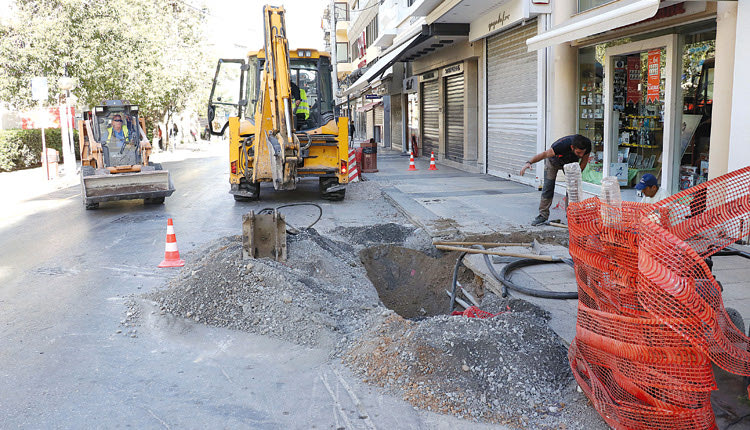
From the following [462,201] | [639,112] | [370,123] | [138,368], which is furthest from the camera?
[370,123]

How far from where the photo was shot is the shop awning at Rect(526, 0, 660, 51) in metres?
7.78

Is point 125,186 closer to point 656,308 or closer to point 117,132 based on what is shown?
point 117,132

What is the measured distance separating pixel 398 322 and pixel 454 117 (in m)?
17.9

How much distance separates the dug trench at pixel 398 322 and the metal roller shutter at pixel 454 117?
13012 mm

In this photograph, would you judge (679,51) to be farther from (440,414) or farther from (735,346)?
(440,414)

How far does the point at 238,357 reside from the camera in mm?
4914

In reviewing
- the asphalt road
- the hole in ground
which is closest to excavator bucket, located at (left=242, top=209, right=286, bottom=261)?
the asphalt road

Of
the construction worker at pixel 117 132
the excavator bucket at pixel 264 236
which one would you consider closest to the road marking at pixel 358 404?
the excavator bucket at pixel 264 236

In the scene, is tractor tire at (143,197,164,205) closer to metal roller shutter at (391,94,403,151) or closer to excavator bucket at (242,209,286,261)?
excavator bucket at (242,209,286,261)

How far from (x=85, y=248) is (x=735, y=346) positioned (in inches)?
329

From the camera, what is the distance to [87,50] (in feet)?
78.6

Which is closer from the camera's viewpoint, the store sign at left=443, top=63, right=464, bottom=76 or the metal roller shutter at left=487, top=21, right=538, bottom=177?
the metal roller shutter at left=487, top=21, right=538, bottom=177

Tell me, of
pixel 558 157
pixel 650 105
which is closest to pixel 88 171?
pixel 558 157

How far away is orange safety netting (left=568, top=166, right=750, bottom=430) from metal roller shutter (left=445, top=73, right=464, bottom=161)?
56.9 ft
